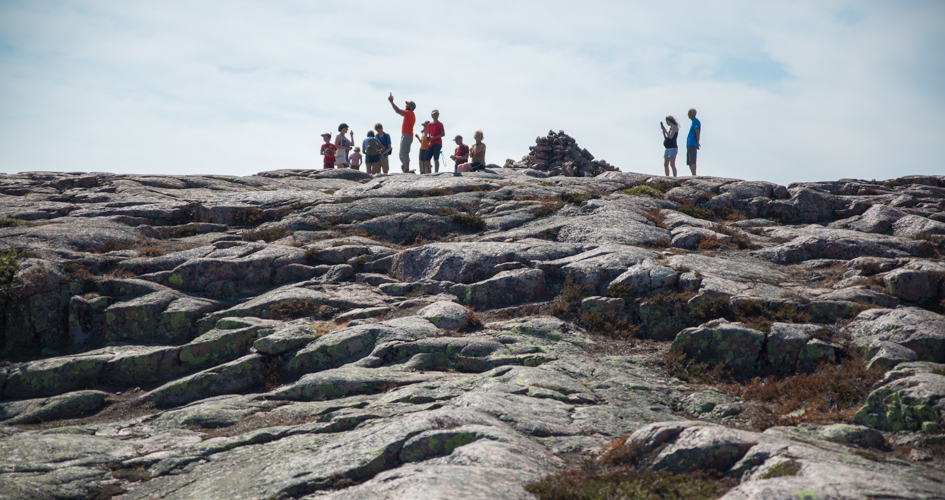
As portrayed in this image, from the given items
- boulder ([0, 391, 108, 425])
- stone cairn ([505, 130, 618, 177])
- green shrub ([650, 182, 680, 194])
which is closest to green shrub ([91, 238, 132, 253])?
boulder ([0, 391, 108, 425])

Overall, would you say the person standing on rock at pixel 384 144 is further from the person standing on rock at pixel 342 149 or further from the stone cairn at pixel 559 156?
the stone cairn at pixel 559 156

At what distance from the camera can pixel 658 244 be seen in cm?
2119

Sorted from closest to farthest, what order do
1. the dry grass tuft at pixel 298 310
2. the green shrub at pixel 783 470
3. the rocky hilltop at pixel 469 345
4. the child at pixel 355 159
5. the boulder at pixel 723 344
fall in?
the green shrub at pixel 783 470 < the rocky hilltop at pixel 469 345 < the boulder at pixel 723 344 < the dry grass tuft at pixel 298 310 < the child at pixel 355 159

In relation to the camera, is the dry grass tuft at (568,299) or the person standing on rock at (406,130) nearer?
the dry grass tuft at (568,299)

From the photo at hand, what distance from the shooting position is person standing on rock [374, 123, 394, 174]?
1555 inches

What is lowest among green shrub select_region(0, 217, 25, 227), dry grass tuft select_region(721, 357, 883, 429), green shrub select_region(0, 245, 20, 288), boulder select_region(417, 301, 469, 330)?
dry grass tuft select_region(721, 357, 883, 429)

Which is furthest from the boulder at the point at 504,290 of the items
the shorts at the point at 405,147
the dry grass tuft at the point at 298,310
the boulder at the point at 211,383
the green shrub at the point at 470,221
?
the shorts at the point at 405,147

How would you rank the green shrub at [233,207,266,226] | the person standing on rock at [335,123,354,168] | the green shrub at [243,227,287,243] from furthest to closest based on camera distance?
the person standing on rock at [335,123,354,168], the green shrub at [233,207,266,226], the green shrub at [243,227,287,243]

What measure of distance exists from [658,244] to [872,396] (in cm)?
1154

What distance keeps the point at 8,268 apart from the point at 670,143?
33151mm

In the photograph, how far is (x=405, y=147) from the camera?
38406 millimetres

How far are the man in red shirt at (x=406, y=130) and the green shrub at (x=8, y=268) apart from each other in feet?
74.7

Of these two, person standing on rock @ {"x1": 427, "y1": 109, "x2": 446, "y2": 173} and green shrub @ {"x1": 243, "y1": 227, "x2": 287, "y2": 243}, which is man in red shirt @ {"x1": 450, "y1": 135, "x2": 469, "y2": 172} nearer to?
person standing on rock @ {"x1": 427, "y1": 109, "x2": 446, "y2": 173}

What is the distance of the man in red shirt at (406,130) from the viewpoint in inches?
1394
